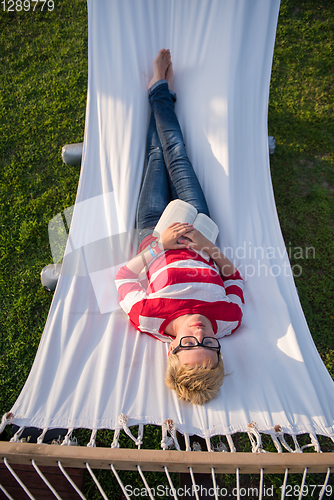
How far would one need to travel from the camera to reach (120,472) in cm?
169

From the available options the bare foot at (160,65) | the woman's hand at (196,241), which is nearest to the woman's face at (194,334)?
the woman's hand at (196,241)

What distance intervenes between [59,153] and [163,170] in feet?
4.04

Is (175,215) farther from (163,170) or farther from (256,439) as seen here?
(256,439)

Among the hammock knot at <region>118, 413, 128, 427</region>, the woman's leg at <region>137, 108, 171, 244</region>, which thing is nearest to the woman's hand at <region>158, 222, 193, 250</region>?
the woman's leg at <region>137, 108, 171, 244</region>

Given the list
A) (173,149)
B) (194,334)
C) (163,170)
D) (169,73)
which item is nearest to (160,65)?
(169,73)

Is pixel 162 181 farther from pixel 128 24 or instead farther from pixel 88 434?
pixel 88 434

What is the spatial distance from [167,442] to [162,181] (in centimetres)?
163

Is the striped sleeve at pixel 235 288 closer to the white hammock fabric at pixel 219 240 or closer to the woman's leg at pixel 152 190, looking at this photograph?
the white hammock fabric at pixel 219 240

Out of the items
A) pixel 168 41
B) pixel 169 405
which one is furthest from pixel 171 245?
pixel 168 41

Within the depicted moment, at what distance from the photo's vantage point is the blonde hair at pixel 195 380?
135 cm

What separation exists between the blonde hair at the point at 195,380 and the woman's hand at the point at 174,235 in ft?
2.19

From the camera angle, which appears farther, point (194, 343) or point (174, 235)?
point (174, 235)

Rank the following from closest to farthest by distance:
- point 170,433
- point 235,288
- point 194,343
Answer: point 170,433
point 194,343
point 235,288

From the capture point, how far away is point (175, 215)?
73.1 inches
